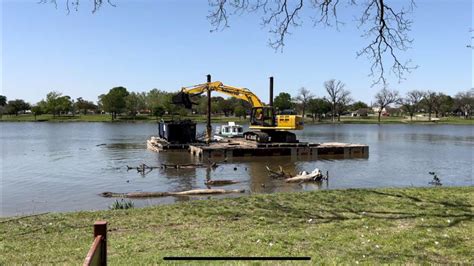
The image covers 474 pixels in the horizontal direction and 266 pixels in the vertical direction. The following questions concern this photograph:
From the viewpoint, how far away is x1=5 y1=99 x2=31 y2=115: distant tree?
482ft

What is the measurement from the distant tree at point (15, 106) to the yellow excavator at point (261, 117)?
128130 millimetres

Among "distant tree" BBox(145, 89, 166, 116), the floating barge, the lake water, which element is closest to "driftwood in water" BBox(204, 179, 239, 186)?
the lake water

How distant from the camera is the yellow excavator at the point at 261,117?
3523 centimetres

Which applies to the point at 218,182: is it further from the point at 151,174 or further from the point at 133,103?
the point at 133,103

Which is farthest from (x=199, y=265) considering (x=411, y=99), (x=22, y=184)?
(x=411, y=99)

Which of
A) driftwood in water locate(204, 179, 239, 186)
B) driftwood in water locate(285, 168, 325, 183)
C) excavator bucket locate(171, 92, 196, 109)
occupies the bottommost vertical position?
driftwood in water locate(204, 179, 239, 186)

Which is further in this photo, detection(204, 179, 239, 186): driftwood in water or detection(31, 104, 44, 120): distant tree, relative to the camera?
detection(31, 104, 44, 120): distant tree

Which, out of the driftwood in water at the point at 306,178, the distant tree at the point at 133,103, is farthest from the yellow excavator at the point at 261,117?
the distant tree at the point at 133,103

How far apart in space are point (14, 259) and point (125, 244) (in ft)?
4.96

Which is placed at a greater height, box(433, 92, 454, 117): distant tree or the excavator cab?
box(433, 92, 454, 117): distant tree

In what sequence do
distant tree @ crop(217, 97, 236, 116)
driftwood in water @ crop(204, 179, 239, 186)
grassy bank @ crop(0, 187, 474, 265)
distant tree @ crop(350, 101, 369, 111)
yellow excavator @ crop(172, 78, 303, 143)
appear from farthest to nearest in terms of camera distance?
1. distant tree @ crop(350, 101, 369, 111)
2. distant tree @ crop(217, 97, 236, 116)
3. yellow excavator @ crop(172, 78, 303, 143)
4. driftwood in water @ crop(204, 179, 239, 186)
5. grassy bank @ crop(0, 187, 474, 265)

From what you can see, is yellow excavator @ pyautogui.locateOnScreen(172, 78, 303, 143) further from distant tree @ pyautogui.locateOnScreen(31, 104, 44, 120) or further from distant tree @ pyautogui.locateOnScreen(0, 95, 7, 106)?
distant tree @ pyautogui.locateOnScreen(0, 95, 7, 106)

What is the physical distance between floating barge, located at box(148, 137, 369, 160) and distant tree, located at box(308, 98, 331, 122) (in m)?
103

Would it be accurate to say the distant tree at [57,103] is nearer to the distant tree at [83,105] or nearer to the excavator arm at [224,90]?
the distant tree at [83,105]
